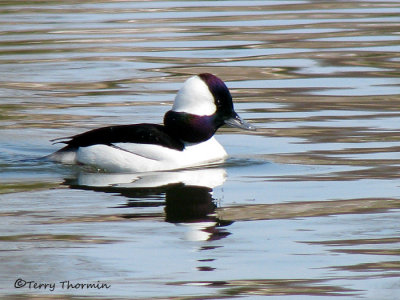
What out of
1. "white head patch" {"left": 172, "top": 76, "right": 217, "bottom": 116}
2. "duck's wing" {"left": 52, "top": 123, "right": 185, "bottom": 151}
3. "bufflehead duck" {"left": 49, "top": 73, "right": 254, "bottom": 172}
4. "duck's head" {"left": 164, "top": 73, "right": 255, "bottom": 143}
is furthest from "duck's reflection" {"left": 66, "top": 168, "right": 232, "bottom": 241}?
"white head patch" {"left": 172, "top": 76, "right": 217, "bottom": 116}

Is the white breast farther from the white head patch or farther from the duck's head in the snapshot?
the white head patch

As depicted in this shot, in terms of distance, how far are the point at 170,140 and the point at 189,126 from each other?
0.22 m

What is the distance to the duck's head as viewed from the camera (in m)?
9.68

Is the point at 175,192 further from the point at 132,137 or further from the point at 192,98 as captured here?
the point at 192,98

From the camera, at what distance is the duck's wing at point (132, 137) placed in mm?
9508

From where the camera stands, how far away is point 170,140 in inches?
380

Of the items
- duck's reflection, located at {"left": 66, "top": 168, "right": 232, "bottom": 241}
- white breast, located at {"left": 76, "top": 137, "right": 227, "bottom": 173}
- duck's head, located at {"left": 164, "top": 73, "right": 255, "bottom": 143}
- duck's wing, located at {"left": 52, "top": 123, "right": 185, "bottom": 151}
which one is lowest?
duck's reflection, located at {"left": 66, "top": 168, "right": 232, "bottom": 241}

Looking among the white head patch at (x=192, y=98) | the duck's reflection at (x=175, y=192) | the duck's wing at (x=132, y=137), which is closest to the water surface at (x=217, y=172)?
the duck's reflection at (x=175, y=192)

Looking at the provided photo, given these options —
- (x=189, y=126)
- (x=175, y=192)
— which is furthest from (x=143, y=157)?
(x=175, y=192)

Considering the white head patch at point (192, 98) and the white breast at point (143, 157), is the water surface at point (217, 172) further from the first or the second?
the white head patch at point (192, 98)

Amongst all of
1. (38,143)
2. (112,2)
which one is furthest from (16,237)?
(112,2)

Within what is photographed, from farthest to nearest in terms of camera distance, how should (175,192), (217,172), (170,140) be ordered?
(170,140)
(217,172)
(175,192)

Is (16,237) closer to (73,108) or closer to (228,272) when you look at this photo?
(228,272)

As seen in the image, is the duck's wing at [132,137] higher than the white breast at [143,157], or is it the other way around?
the duck's wing at [132,137]
